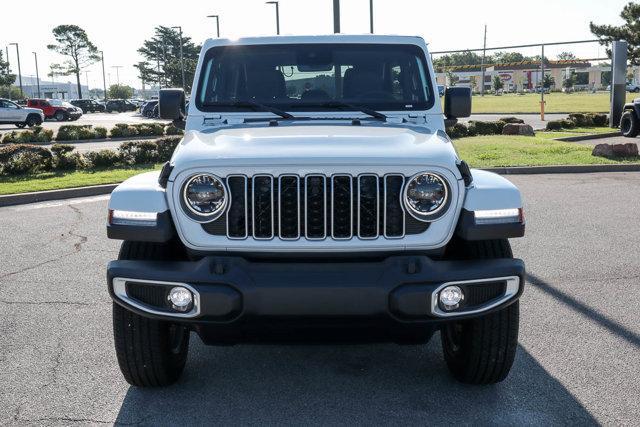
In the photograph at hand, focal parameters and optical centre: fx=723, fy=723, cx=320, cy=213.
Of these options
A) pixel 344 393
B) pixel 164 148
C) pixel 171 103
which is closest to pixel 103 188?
pixel 164 148

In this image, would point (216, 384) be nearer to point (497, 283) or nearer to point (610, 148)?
point (497, 283)

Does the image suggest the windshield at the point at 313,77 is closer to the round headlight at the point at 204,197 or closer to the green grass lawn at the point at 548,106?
the round headlight at the point at 204,197

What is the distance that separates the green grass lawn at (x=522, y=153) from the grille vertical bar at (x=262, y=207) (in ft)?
36.0

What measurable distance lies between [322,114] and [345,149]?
3.92ft

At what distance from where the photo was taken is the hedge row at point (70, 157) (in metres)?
14.3

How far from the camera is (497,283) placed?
133 inches

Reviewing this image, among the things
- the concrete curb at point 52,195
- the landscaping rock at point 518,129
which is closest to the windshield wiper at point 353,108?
the concrete curb at point 52,195

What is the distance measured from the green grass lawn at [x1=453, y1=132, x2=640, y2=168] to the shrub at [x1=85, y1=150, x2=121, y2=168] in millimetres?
7580

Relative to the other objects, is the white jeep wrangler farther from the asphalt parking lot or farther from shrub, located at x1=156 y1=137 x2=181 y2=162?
shrub, located at x1=156 y1=137 x2=181 y2=162

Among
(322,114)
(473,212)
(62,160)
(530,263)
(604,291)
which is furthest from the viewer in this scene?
(62,160)

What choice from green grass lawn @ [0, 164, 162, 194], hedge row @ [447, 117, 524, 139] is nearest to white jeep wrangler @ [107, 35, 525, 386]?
green grass lawn @ [0, 164, 162, 194]

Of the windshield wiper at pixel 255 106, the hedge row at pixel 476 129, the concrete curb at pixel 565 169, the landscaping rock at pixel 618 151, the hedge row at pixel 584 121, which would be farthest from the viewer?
the hedge row at pixel 584 121

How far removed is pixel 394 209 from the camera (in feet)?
11.3

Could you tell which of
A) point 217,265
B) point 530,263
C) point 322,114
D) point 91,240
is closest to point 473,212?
point 217,265
